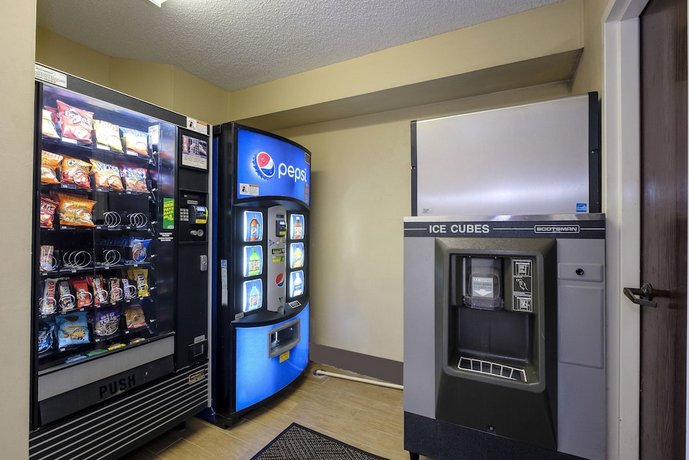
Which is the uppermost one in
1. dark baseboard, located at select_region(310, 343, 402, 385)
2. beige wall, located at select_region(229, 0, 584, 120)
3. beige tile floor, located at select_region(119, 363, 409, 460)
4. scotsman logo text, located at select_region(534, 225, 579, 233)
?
beige wall, located at select_region(229, 0, 584, 120)

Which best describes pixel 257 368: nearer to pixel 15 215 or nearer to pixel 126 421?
pixel 126 421

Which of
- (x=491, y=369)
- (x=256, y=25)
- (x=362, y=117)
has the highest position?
(x=256, y=25)

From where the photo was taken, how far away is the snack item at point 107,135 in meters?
1.58

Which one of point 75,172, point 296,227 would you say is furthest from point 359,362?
point 75,172

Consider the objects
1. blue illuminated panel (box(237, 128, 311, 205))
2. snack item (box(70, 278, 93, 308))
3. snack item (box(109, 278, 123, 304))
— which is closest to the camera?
snack item (box(70, 278, 93, 308))

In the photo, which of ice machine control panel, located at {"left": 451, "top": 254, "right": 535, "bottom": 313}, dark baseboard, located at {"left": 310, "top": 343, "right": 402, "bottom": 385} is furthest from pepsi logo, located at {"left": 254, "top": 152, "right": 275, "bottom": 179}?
dark baseboard, located at {"left": 310, "top": 343, "right": 402, "bottom": 385}

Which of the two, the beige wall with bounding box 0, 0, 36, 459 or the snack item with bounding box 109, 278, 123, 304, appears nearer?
the beige wall with bounding box 0, 0, 36, 459

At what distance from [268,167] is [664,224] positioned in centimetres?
202

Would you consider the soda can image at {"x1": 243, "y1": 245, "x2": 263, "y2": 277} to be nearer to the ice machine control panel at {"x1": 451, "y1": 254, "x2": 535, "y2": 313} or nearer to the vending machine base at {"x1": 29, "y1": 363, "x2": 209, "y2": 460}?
the vending machine base at {"x1": 29, "y1": 363, "x2": 209, "y2": 460}

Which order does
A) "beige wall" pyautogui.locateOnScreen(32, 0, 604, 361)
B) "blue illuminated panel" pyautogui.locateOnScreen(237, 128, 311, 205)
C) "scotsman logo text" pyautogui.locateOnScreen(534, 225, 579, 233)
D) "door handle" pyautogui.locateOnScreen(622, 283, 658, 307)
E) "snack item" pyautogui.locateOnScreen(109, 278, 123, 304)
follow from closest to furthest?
"door handle" pyautogui.locateOnScreen(622, 283, 658, 307) → "scotsman logo text" pyautogui.locateOnScreen(534, 225, 579, 233) → "snack item" pyautogui.locateOnScreen(109, 278, 123, 304) → "beige wall" pyautogui.locateOnScreen(32, 0, 604, 361) → "blue illuminated panel" pyautogui.locateOnScreen(237, 128, 311, 205)

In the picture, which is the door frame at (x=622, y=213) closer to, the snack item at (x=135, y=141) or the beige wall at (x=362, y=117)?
the beige wall at (x=362, y=117)

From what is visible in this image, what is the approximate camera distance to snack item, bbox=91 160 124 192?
158 cm

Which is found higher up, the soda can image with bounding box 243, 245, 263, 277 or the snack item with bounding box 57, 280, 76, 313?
the soda can image with bounding box 243, 245, 263, 277

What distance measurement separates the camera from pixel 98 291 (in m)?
1.62
